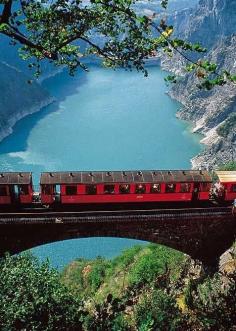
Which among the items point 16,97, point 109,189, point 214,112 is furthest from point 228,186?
point 16,97

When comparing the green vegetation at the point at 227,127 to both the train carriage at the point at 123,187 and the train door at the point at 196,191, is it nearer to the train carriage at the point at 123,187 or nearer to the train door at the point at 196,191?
the train door at the point at 196,191

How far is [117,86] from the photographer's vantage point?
192875 mm

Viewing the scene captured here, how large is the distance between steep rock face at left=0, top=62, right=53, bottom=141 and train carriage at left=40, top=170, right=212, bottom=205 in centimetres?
11352

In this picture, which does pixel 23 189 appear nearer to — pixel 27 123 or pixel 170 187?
pixel 170 187

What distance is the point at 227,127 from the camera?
14525 cm

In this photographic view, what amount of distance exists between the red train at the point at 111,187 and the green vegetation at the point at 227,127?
4012 inches

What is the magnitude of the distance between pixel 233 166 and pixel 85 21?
65725mm

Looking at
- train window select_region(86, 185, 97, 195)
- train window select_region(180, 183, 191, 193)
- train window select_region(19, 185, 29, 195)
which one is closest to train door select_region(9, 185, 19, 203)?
train window select_region(19, 185, 29, 195)

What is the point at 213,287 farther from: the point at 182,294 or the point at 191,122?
the point at 191,122

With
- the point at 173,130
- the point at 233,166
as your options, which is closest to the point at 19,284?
the point at 233,166

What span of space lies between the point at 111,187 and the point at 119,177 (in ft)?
3.93

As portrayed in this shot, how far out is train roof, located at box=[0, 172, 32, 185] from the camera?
127 ft

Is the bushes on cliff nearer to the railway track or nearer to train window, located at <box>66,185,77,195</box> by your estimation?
the railway track

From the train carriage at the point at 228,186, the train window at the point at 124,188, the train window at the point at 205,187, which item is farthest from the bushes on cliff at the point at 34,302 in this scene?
the train carriage at the point at 228,186
